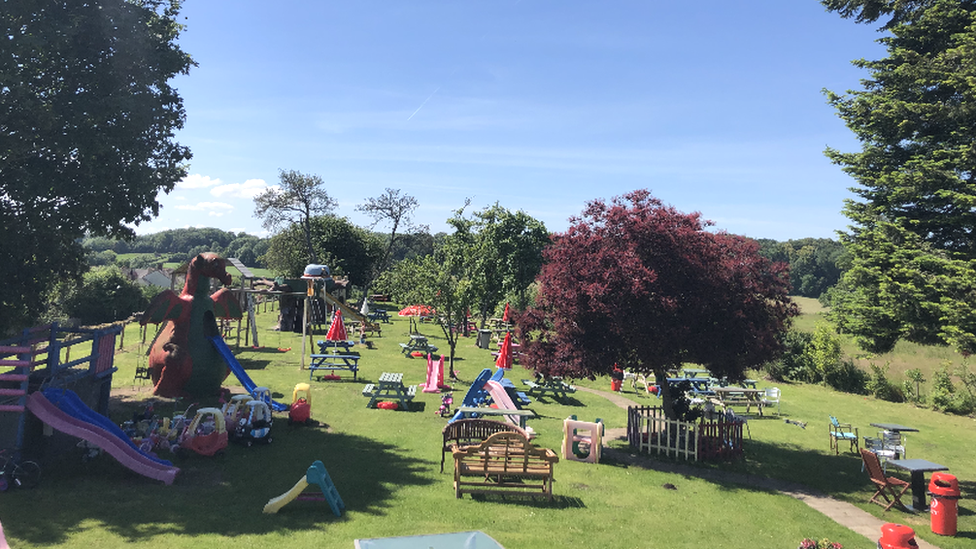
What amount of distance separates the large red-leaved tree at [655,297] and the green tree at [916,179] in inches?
119

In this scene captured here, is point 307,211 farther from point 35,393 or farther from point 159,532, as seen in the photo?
point 159,532

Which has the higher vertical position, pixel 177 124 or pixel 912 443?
pixel 177 124

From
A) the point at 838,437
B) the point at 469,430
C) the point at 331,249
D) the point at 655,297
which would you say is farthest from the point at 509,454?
the point at 331,249

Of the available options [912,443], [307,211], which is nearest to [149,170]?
[912,443]

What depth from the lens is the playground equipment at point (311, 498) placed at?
8.73 metres

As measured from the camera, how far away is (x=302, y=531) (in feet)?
26.9

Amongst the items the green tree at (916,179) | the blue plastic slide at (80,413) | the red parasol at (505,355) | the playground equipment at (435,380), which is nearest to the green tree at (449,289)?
the playground equipment at (435,380)

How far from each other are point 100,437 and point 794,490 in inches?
580

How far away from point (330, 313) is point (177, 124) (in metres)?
27.3

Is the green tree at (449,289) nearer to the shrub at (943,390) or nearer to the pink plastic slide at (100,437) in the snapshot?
the pink plastic slide at (100,437)

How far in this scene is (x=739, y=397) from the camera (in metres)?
21.5

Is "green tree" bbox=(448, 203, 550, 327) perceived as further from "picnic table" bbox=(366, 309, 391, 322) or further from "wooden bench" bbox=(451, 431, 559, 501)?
"wooden bench" bbox=(451, 431, 559, 501)

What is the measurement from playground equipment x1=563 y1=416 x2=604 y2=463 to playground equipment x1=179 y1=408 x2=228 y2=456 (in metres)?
8.05

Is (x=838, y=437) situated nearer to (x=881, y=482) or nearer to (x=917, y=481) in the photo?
(x=917, y=481)
